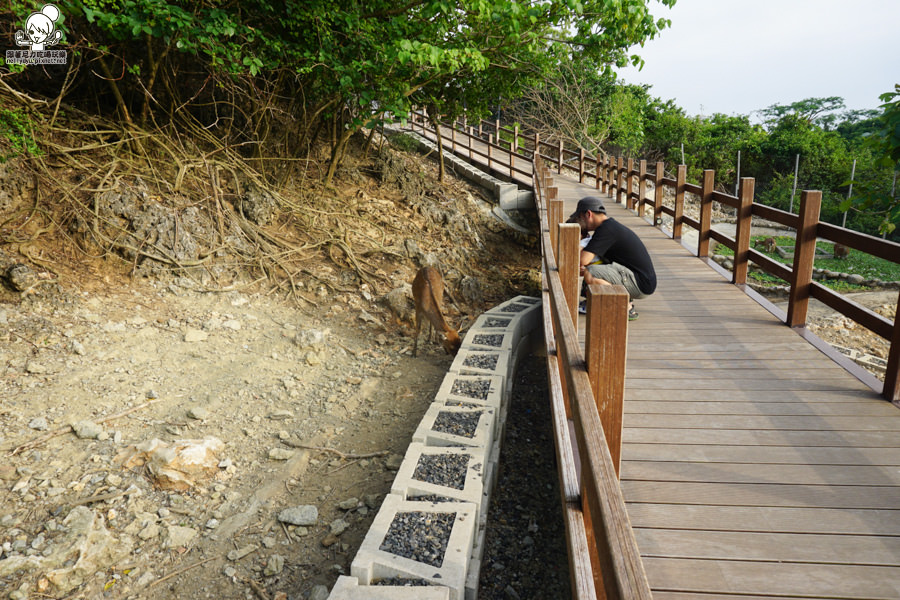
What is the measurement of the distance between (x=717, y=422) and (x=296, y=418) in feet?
10.8

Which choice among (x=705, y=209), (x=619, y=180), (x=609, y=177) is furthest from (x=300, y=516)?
(x=609, y=177)

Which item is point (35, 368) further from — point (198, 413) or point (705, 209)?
point (705, 209)

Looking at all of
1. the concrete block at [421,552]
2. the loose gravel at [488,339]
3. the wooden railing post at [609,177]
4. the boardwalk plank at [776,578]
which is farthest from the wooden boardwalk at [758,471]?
the wooden railing post at [609,177]

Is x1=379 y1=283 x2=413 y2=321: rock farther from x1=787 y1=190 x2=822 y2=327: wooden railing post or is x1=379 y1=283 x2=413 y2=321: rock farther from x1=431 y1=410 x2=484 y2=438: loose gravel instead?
x1=787 y1=190 x2=822 y2=327: wooden railing post

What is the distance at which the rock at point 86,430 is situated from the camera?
3.86m

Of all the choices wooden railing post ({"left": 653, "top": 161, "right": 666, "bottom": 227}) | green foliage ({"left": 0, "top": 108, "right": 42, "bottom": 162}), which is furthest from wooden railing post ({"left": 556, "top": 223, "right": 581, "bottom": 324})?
wooden railing post ({"left": 653, "top": 161, "right": 666, "bottom": 227})

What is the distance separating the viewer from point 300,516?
142 inches

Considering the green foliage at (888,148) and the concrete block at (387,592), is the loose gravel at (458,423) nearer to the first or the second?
the concrete block at (387,592)

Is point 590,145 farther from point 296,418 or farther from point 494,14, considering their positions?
point 296,418

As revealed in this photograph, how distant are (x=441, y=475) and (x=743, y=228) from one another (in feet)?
11.3

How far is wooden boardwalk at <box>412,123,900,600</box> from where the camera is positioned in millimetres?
1875

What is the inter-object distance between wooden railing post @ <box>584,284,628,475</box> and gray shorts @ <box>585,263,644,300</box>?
8.83ft

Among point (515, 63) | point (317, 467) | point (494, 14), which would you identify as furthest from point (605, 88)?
point (317, 467)

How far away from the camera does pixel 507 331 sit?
595 centimetres
